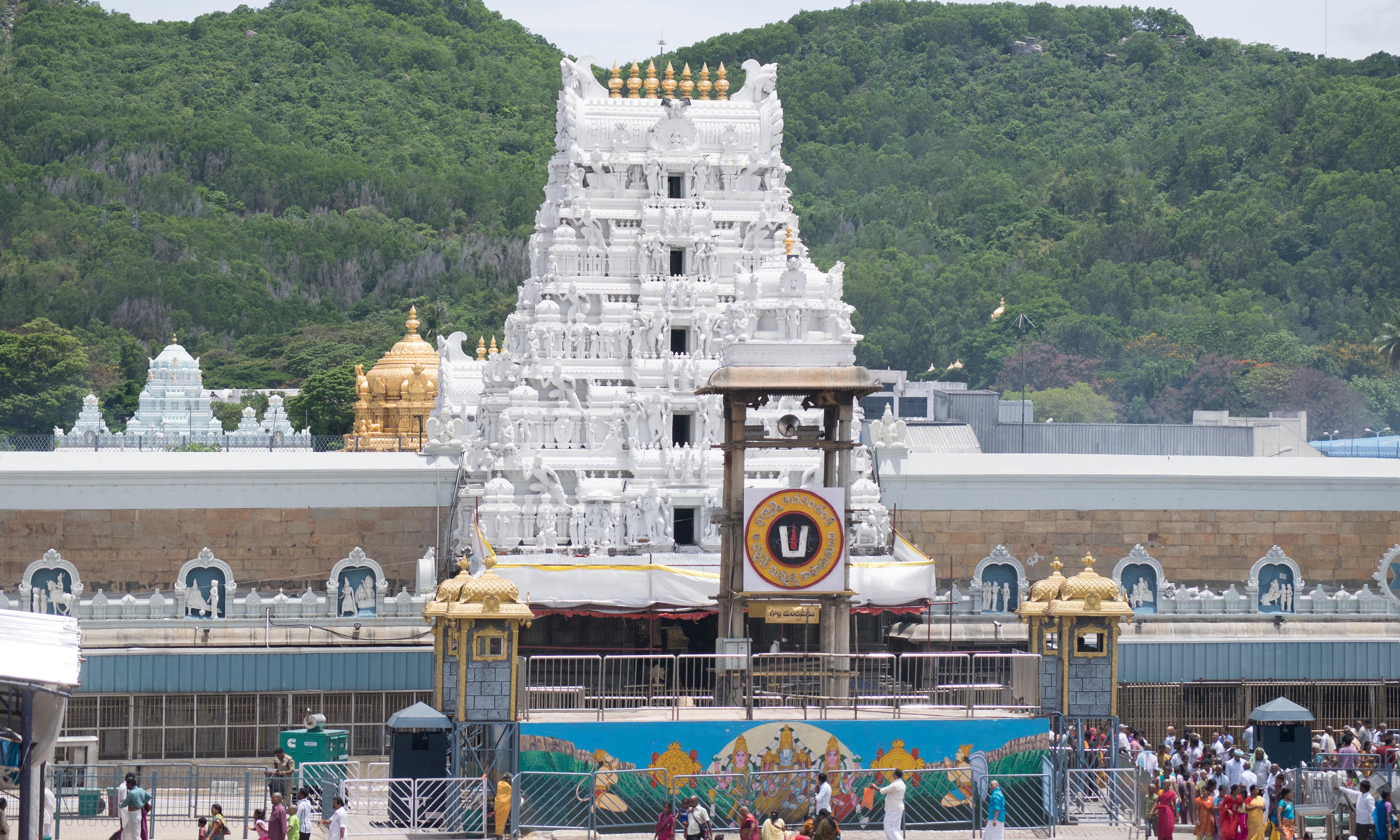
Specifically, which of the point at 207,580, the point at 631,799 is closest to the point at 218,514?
the point at 207,580

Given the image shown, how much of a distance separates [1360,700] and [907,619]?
29.2 ft

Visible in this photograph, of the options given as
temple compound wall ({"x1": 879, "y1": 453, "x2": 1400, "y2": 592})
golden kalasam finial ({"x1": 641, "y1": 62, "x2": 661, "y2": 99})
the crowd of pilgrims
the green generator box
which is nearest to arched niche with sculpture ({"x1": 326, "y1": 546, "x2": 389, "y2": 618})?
the green generator box

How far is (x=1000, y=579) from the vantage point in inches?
→ 2010

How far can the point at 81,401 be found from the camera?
10612 centimetres

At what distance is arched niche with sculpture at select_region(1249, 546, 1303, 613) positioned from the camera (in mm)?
47438

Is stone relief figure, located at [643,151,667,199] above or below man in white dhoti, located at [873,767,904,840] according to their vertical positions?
above

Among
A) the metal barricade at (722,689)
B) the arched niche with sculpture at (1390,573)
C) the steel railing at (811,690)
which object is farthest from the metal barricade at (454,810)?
the arched niche with sculpture at (1390,573)

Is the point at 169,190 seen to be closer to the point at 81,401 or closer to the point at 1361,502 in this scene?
the point at 81,401

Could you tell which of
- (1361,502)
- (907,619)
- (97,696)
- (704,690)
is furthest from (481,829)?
(1361,502)

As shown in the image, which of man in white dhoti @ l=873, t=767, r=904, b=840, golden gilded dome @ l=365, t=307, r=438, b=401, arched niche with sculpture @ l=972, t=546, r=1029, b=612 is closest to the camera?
man in white dhoti @ l=873, t=767, r=904, b=840

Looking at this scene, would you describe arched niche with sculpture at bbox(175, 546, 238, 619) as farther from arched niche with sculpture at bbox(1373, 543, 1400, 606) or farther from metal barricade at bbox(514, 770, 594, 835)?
arched niche with sculpture at bbox(1373, 543, 1400, 606)

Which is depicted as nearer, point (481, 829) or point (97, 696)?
point (481, 829)

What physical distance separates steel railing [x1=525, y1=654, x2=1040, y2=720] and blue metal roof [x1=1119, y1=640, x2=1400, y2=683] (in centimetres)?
797

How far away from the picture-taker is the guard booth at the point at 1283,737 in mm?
34875
